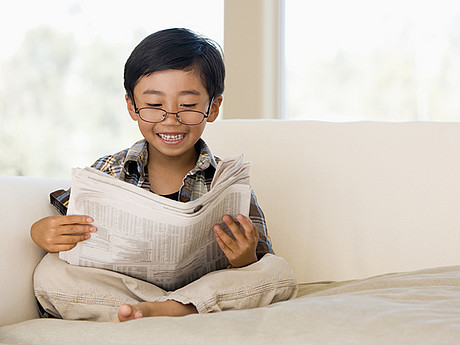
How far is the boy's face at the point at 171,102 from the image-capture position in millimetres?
1143

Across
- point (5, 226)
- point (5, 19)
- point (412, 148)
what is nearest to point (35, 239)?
point (5, 226)

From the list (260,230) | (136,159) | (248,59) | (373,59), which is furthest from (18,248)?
(373,59)

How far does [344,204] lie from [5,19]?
8.00 feet

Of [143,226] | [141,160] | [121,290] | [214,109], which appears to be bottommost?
[121,290]

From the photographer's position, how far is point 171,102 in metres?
1.14

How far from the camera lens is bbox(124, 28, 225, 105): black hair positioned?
1165mm

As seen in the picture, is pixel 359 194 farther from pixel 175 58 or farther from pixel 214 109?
pixel 175 58

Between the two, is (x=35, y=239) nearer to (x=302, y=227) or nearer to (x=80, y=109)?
(x=302, y=227)

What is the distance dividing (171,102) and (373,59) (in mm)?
1680

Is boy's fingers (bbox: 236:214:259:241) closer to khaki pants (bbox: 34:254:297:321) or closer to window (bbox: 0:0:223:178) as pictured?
khaki pants (bbox: 34:254:297:321)

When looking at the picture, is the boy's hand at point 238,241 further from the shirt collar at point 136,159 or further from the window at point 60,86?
the window at point 60,86

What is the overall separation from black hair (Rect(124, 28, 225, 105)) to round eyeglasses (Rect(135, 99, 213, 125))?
0.08 metres

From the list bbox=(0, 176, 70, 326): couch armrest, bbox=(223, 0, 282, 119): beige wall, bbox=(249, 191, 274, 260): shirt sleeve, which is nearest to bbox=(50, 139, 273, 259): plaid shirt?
bbox=(249, 191, 274, 260): shirt sleeve

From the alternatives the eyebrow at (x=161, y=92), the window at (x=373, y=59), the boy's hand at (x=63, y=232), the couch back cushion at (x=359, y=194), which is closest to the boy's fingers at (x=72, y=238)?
the boy's hand at (x=63, y=232)
